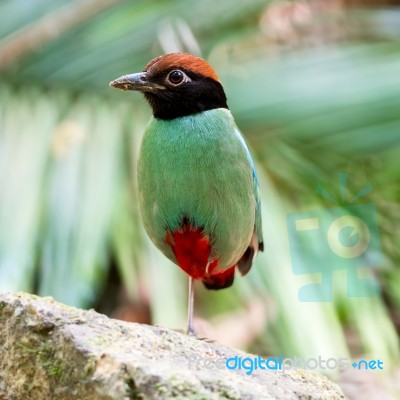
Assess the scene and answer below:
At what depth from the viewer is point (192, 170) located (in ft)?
10.2

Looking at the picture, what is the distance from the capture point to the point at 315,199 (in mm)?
4723

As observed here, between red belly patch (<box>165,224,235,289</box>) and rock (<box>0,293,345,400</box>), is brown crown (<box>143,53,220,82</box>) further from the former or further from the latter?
rock (<box>0,293,345,400</box>)

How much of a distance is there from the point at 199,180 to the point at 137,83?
0.46 metres

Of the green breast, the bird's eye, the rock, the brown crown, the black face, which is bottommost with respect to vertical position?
the rock

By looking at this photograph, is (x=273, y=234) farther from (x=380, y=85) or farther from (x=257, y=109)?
(x=380, y=85)

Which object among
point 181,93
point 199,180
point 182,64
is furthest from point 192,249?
point 182,64

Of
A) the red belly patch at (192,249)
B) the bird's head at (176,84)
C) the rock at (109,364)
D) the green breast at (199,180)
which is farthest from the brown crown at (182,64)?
the rock at (109,364)

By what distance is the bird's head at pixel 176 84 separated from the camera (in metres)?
3.21

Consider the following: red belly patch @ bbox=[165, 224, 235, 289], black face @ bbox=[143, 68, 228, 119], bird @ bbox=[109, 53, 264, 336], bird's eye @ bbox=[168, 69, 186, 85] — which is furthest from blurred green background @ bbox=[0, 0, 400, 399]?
bird's eye @ bbox=[168, 69, 186, 85]

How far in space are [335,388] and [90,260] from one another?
73.9 inches

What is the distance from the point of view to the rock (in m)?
2.27

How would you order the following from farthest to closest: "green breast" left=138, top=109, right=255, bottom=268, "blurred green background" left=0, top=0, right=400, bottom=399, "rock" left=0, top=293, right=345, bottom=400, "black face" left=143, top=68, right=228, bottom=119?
"blurred green background" left=0, top=0, right=400, bottom=399, "black face" left=143, top=68, right=228, bottom=119, "green breast" left=138, top=109, right=255, bottom=268, "rock" left=0, top=293, right=345, bottom=400

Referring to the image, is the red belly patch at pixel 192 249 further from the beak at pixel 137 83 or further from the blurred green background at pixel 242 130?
the blurred green background at pixel 242 130

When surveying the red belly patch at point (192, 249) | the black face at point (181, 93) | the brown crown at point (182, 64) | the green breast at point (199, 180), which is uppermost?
the brown crown at point (182, 64)
